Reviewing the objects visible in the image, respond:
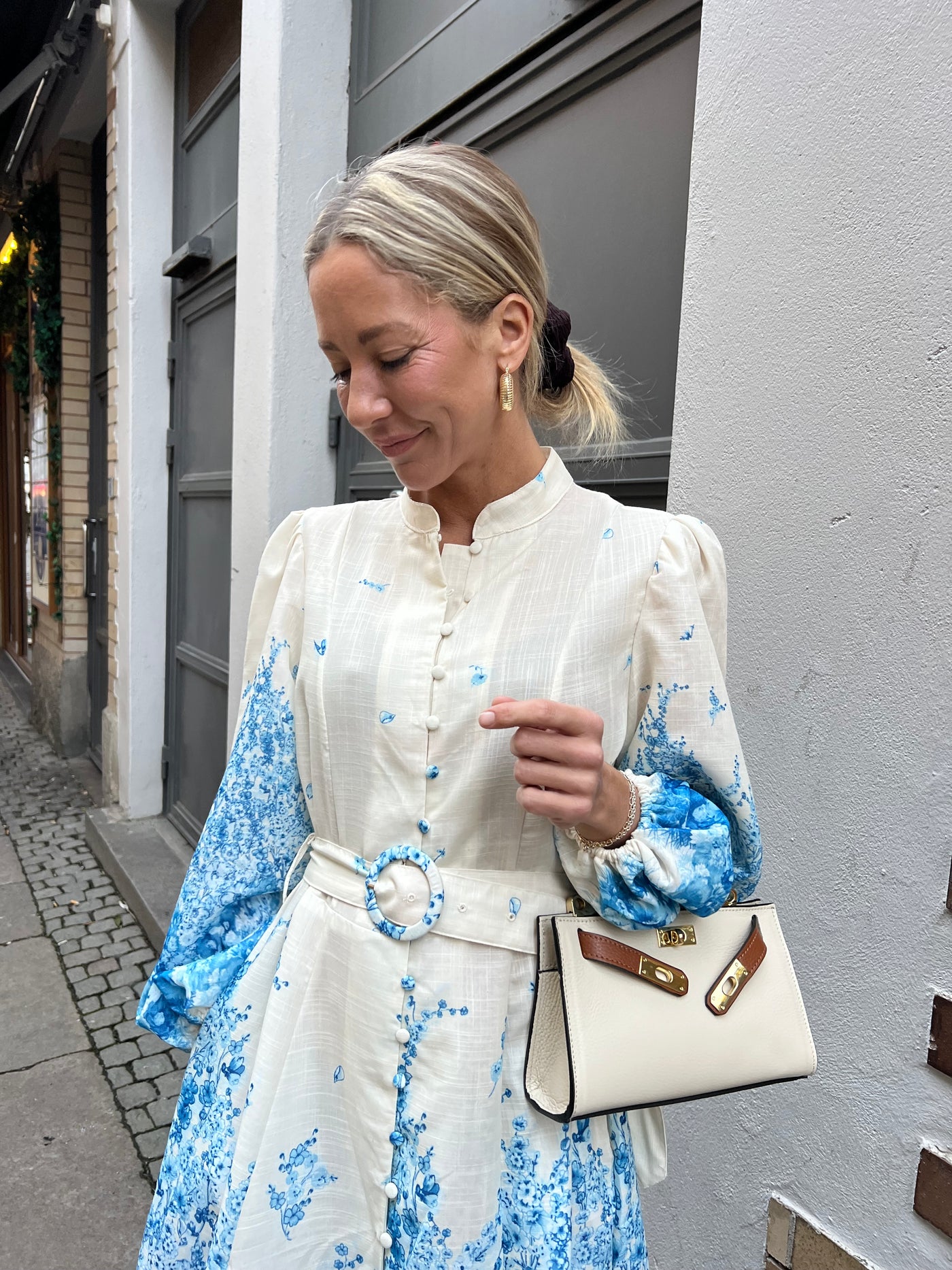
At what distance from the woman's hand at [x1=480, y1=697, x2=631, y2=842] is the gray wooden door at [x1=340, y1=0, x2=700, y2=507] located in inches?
43.6

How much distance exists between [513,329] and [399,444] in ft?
0.68

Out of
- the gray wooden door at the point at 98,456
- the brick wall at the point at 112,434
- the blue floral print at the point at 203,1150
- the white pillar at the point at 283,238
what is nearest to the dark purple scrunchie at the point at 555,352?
the blue floral print at the point at 203,1150

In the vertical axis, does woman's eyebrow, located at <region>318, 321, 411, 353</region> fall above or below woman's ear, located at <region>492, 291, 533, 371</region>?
below

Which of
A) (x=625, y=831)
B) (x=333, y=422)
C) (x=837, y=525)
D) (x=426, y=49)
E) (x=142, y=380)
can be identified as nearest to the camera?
(x=625, y=831)

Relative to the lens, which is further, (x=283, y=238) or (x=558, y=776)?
(x=283, y=238)

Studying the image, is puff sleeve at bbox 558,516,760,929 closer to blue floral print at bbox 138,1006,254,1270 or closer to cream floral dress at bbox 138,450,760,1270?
cream floral dress at bbox 138,450,760,1270

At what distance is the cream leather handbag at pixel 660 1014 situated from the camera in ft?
3.26

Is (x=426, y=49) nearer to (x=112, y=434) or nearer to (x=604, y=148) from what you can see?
(x=604, y=148)

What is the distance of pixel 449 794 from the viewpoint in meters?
1.10

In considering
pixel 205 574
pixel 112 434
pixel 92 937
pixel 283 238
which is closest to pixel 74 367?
pixel 112 434

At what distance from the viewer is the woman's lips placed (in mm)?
1086

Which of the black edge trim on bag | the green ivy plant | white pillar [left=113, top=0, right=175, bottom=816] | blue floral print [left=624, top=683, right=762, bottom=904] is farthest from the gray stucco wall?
the green ivy plant

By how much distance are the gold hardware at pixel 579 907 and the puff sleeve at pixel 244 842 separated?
0.42 m

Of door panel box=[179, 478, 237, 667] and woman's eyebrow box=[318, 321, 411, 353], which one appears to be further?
door panel box=[179, 478, 237, 667]
